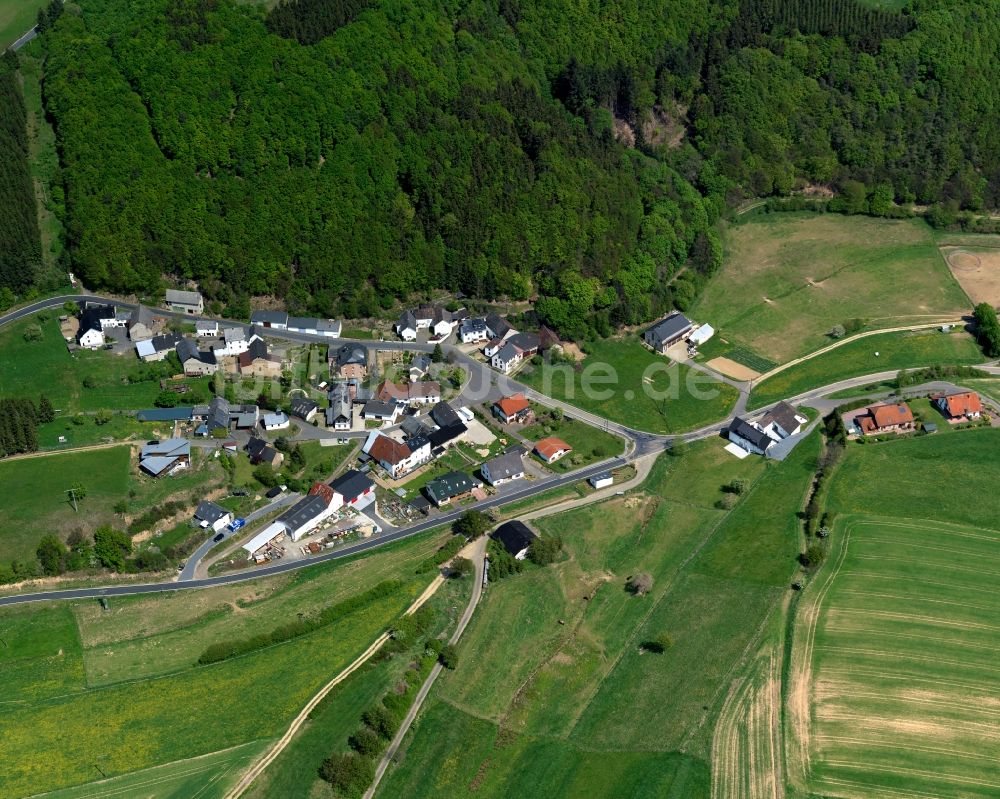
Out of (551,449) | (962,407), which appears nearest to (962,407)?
(962,407)

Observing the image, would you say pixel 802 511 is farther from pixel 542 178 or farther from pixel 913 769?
pixel 542 178

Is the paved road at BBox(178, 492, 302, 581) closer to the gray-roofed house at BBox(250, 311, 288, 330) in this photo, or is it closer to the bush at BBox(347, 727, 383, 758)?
the bush at BBox(347, 727, 383, 758)

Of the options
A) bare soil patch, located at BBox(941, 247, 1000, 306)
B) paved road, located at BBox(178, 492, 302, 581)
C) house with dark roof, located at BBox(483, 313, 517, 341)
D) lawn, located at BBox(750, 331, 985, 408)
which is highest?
house with dark roof, located at BBox(483, 313, 517, 341)

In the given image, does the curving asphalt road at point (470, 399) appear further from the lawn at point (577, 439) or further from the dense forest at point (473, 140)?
the dense forest at point (473, 140)

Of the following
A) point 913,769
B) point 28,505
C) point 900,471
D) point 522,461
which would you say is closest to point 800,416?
point 900,471

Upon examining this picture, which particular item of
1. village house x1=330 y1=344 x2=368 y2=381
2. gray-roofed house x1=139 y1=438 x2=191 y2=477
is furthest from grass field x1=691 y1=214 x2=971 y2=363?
gray-roofed house x1=139 y1=438 x2=191 y2=477
